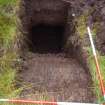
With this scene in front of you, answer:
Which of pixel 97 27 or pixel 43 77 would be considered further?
pixel 97 27

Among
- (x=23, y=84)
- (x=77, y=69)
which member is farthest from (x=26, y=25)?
(x=23, y=84)

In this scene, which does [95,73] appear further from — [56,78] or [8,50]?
[8,50]

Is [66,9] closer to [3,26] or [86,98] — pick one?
[3,26]

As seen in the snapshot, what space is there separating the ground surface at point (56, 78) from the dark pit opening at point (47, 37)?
1.48 m

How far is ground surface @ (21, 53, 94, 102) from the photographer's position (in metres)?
3.95

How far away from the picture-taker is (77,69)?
464cm

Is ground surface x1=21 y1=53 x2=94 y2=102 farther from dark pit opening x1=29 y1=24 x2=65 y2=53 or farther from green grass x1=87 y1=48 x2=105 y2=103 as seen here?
dark pit opening x1=29 y1=24 x2=65 y2=53

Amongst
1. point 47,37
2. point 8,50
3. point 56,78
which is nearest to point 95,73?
point 56,78

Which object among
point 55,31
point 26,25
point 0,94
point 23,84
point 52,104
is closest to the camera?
point 52,104

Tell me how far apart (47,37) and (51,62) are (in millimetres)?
2290

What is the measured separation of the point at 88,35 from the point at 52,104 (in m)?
1.61

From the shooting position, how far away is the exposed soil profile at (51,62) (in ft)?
13.2

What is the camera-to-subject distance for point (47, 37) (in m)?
7.16

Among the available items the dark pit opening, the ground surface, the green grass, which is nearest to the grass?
the ground surface
